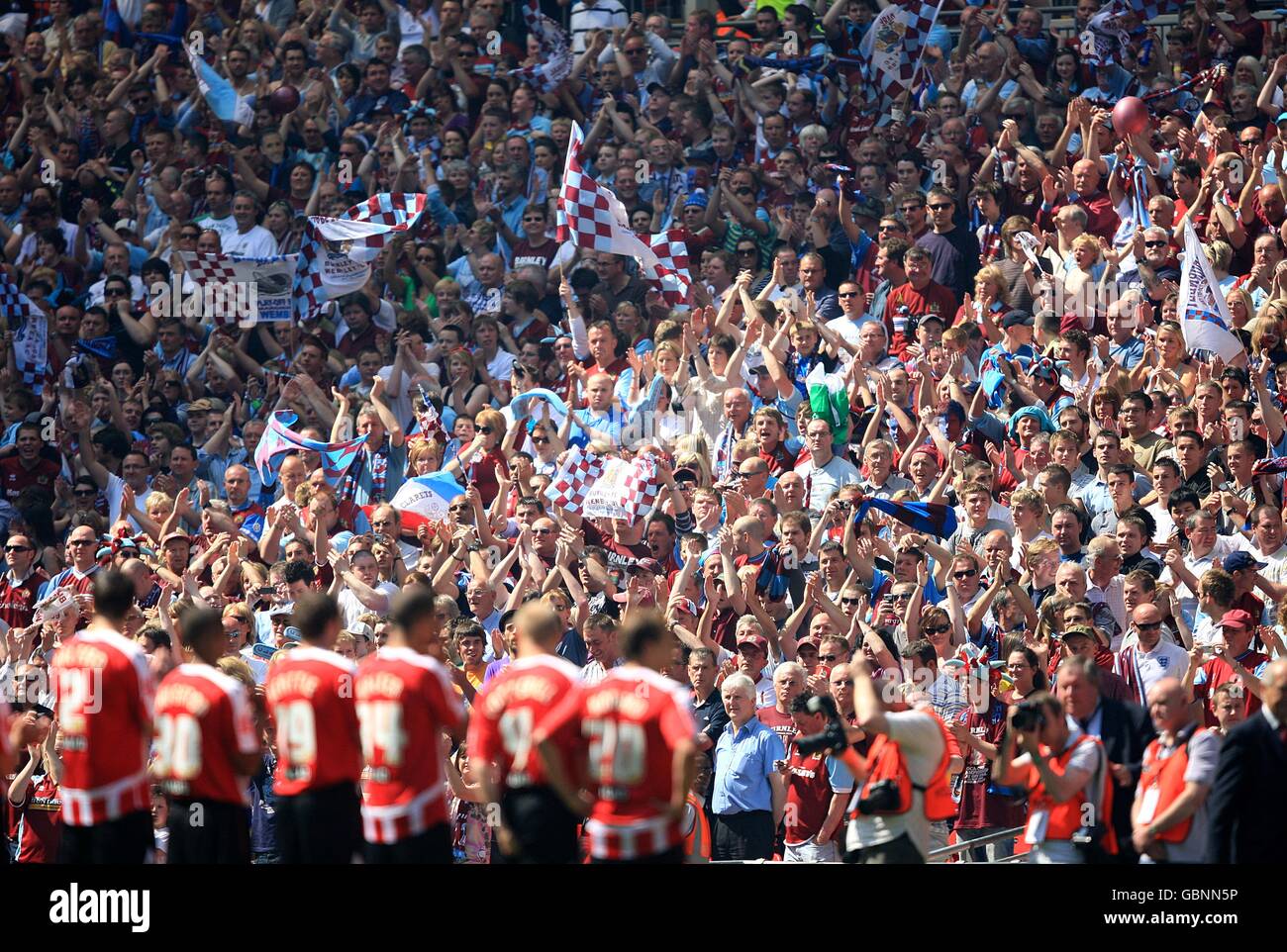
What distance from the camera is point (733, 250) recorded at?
57.8 ft

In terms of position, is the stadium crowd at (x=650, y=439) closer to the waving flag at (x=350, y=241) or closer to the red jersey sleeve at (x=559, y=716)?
the red jersey sleeve at (x=559, y=716)

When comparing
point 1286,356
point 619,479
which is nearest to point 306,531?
point 619,479

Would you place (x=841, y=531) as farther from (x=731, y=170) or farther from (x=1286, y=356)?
(x=731, y=170)

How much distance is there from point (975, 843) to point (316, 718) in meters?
3.10

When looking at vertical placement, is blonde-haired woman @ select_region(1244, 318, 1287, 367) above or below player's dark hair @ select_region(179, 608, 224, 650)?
above

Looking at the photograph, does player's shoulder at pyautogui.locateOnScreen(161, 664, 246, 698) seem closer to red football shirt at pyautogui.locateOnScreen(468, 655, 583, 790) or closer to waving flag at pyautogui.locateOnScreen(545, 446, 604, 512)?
red football shirt at pyautogui.locateOnScreen(468, 655, 583, 790)

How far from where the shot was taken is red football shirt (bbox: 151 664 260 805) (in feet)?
31.3

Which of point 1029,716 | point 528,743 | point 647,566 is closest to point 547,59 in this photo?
point 647,566

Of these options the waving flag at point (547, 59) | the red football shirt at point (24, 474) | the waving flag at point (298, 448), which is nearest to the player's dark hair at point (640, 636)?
the waving flag at point (298, 448)

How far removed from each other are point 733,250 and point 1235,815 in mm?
9586

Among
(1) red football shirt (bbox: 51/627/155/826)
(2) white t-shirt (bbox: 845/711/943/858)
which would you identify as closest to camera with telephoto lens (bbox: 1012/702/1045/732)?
(2) white t-shirt (bbox: 845/711/943/858)

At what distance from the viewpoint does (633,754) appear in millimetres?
8906

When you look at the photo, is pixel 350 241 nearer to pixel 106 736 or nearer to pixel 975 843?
pixel 106 736

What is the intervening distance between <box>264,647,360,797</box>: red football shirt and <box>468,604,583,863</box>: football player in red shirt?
351 mm
